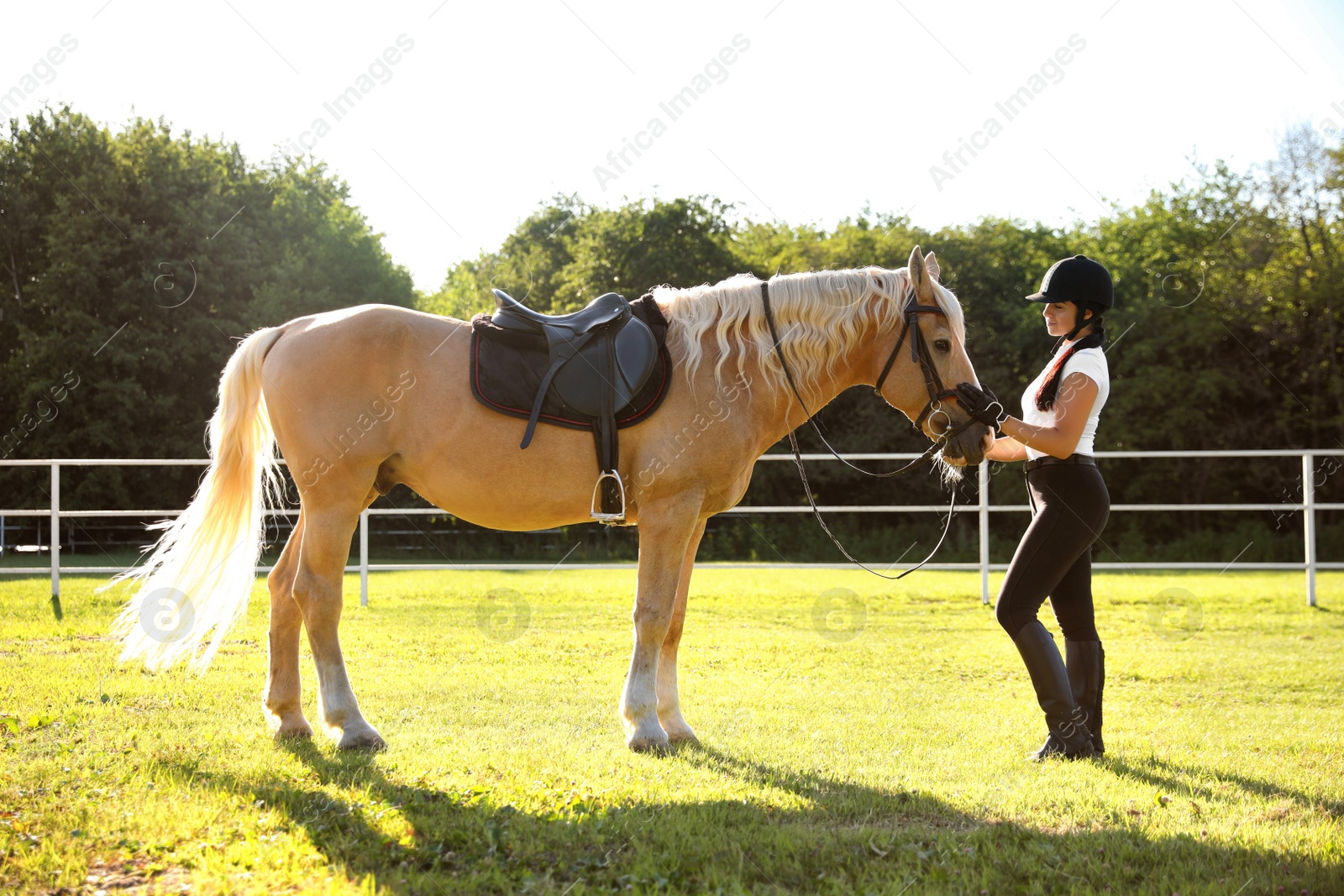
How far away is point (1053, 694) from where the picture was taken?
4039 mm

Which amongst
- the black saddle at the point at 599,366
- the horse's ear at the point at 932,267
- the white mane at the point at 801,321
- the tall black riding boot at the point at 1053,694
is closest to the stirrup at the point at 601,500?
the black saddle at the point at 599,366

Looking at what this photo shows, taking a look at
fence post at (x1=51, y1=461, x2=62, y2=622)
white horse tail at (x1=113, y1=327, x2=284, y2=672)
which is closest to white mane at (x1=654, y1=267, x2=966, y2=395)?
white horse tail at (x1=113, y1=327, x2=284, y2=672)

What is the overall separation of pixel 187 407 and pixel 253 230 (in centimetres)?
494

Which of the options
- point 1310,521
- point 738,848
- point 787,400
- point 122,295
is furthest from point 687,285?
point 738,848

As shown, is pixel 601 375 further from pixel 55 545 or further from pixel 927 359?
pixel 55 545

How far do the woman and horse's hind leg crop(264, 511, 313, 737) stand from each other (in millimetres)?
3066

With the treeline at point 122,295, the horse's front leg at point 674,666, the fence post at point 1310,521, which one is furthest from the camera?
the treeline at point 122,295

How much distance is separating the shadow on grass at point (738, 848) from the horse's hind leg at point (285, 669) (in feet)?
2.46

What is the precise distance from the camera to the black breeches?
395 centimetres

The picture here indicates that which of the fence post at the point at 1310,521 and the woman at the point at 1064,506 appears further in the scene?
the fence post at the point at 1310,521

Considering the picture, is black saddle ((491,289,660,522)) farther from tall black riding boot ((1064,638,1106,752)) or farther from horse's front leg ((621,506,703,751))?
tall black riding boot ((1064,638,1106,752))

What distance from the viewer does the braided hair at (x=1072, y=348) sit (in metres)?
4.05

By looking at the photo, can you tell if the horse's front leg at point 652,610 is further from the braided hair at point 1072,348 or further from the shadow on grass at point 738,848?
the braided hair at point 1072,348

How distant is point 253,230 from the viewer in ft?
79.4
